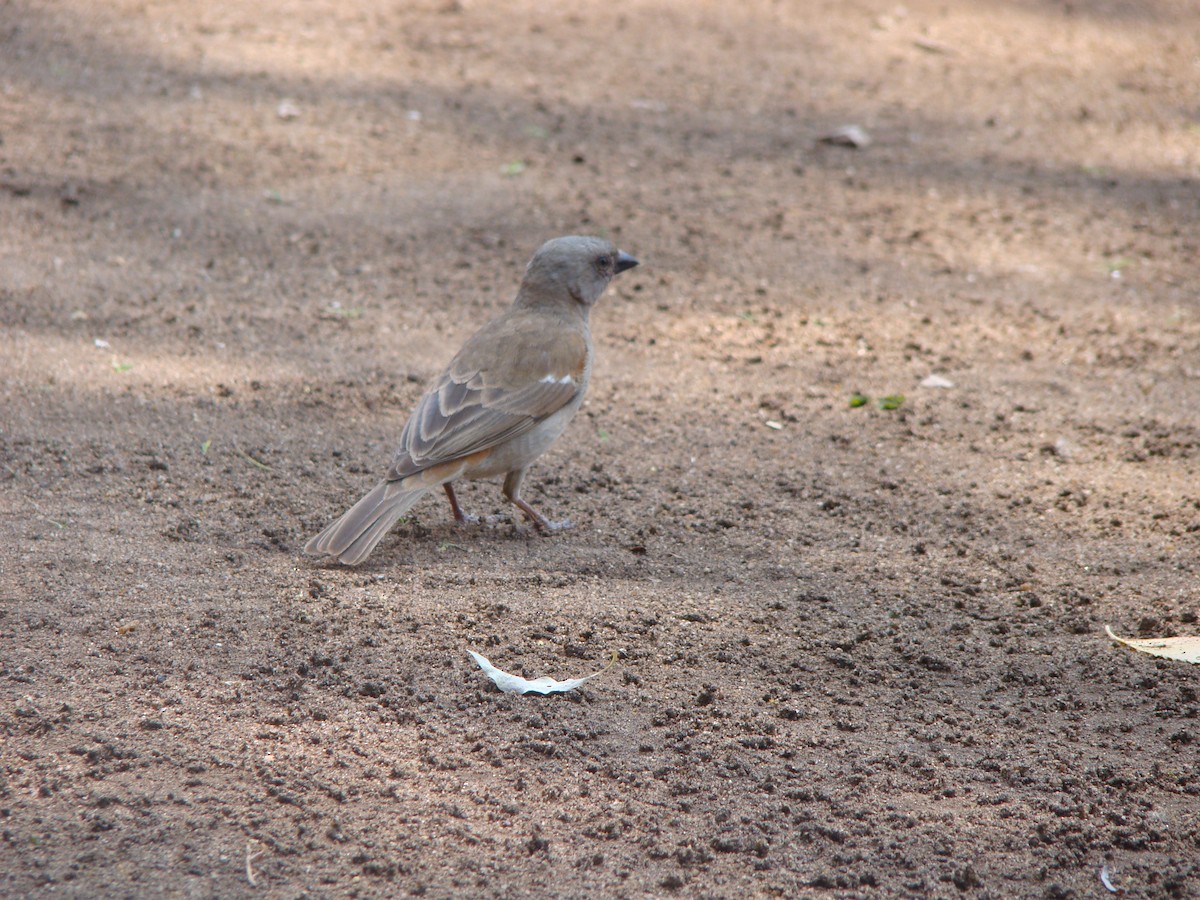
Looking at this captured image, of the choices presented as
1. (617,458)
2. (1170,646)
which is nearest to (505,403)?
(617,458)

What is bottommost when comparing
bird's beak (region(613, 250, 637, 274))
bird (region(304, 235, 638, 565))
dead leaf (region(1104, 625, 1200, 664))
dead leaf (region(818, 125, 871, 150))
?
dead leaf (region(1104, 625, 1200, 664))

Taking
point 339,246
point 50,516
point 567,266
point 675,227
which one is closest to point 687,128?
point 675,227

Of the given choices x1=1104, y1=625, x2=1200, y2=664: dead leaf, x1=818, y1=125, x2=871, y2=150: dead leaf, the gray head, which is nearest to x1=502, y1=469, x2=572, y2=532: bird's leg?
the gray head

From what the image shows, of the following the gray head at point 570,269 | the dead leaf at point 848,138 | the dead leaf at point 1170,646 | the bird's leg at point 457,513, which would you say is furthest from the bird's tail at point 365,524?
the dead leaf at point 848,138

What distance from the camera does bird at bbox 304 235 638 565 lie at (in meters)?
4.76

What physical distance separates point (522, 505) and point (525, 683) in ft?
4.80

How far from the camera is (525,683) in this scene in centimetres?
383

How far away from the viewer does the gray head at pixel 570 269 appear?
576 centimetres

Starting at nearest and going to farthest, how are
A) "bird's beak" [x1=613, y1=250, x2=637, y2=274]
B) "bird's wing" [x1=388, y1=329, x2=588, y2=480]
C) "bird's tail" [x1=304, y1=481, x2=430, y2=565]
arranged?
"bird's tail" [x1=304, y1=481, x2=430, y2=565], "bird's wing" [x1=388, y1=329, x2=588, y2=480], "bird's beak" [x1=613, y1=250, x2=637, y2=274]

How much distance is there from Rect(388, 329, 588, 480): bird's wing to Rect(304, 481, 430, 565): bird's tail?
9 cm

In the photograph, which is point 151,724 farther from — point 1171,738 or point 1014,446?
point 1014,446

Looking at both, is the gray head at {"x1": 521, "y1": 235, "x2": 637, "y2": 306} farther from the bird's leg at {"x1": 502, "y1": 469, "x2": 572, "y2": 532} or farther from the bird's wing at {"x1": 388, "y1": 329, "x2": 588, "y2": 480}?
the bird's leg at {"x1": 502, "y1": 469, "x2": 572, "y2": 532}

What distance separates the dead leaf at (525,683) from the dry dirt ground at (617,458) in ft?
0.22

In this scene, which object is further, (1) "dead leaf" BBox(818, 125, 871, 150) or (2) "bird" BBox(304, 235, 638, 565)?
(1) "dead leaf" BBox(818, 125, 871, 150)
